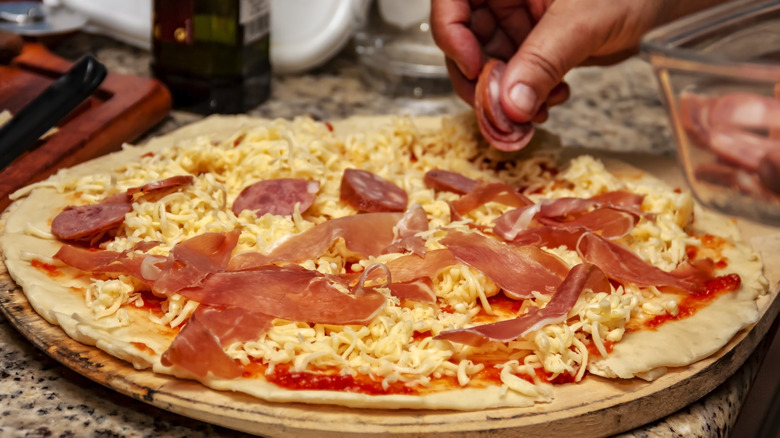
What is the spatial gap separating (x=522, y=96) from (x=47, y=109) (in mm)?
1278

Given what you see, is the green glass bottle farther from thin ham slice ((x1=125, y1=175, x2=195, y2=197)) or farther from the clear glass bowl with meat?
the clear glass bowl with meat

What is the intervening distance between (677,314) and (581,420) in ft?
1.44

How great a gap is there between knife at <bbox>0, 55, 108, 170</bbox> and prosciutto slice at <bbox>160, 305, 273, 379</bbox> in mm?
Result: 834

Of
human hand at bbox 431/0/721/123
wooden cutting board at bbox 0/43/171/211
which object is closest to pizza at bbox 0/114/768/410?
wooden cutting board at bbox 0/43/171/211

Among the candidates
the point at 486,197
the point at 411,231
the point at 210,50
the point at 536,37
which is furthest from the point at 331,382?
the point at 210,50

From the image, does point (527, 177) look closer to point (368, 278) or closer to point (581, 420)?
point (368, 278)

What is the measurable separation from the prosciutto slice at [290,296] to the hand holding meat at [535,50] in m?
0.83

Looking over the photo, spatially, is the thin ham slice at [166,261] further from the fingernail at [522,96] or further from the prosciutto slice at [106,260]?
the fingernail at [522,96]

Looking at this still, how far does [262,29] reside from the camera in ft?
9.78

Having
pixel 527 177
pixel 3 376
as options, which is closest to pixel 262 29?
pixel 527 177

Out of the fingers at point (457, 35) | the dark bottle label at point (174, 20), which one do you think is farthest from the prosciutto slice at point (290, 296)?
the dark bottle label at point (174, 20)

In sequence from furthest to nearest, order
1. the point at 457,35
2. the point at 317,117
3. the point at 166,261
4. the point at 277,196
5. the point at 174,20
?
1. the point at 317,117
2. the point at 174,20
3. the point at 457,35
4. the point at 277,196
5. the point at 166,261

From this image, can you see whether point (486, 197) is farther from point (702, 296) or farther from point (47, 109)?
point (47, 109)

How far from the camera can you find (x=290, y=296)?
A: 1.66m
